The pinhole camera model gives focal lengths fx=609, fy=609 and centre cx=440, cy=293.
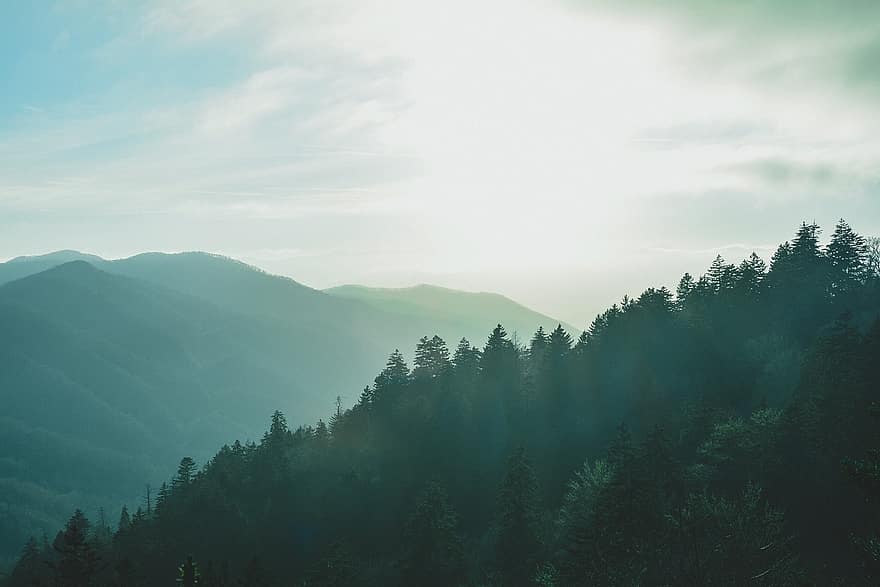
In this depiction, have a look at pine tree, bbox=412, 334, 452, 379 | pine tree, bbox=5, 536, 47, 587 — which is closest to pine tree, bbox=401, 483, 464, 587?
pine tree, bbox=412, 334, 452, 379

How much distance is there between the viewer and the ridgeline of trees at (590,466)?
38938mm

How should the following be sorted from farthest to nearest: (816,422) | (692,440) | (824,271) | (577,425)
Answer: (824,271), (577,425), (692,440), (816,422)

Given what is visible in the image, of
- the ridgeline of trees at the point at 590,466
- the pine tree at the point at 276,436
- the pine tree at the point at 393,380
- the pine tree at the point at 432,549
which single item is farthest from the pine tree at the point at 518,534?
the pine tree at the point at 276,436

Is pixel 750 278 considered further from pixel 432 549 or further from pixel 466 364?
pixel 432 549

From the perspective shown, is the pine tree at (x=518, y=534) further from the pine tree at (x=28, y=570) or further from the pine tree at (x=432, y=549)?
the pine tree at (x=28, y=570)

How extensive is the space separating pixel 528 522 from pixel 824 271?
61.7 m

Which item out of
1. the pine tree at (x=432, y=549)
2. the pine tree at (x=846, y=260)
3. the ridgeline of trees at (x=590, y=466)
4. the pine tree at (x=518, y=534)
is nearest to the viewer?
the ridgeline of trees at (x=590, y=466)

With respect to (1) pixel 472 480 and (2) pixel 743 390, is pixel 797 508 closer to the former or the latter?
(2) pixel 743 390

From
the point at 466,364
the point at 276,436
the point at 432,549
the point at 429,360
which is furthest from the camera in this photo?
the point at 429,360

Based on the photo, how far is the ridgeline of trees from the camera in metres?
38.9

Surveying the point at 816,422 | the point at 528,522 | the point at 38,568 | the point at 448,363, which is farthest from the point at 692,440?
the point at 38,568

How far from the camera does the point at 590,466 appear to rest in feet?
226

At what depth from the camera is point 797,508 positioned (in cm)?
4584

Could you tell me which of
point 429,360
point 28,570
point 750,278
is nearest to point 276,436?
point 429,360
